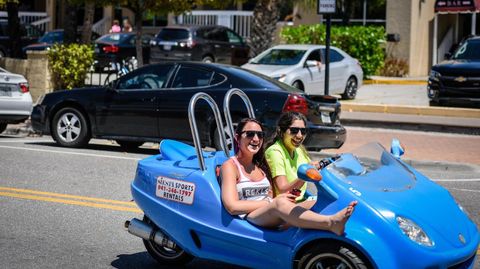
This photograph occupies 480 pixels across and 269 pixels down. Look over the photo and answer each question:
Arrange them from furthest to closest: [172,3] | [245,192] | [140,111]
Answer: [172,3]
[140,111]
[245,192]

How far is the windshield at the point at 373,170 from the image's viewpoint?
20.3 ft

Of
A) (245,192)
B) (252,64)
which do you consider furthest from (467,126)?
(245,192)

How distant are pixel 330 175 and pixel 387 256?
677 millimetres

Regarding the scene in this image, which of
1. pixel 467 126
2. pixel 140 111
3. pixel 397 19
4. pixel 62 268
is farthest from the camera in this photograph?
pixel 397 19

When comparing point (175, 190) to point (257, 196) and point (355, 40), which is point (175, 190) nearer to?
point (257, 196)

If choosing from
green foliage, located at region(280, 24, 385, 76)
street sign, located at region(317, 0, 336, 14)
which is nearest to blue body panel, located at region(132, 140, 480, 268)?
street sign, located at region(317, 0, 336, 14)

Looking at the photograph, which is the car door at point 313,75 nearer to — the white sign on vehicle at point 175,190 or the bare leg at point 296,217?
the white sign on vehicle at point 175,190

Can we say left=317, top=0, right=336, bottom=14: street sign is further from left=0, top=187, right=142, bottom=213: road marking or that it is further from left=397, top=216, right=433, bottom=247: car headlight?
left=397, top=216, right=433, bottom=247: car headlight

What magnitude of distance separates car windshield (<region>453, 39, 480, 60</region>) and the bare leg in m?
16.4

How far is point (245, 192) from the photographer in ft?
21.8

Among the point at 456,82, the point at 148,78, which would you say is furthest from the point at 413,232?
the point at 456,82

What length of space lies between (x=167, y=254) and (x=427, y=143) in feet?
31.1

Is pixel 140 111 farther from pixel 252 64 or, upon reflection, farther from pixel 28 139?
pixel 252 64

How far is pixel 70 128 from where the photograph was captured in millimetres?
14750
